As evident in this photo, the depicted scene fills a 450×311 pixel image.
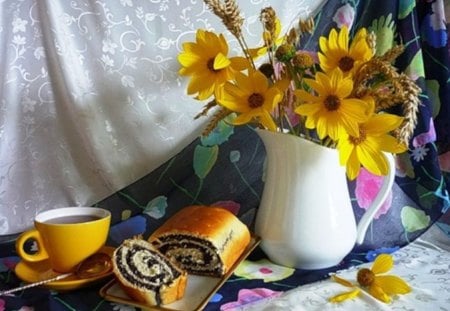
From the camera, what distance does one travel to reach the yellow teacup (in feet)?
2.43

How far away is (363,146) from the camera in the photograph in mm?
723

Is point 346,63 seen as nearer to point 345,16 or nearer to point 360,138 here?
point 360,138

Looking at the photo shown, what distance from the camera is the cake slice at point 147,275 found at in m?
0.67

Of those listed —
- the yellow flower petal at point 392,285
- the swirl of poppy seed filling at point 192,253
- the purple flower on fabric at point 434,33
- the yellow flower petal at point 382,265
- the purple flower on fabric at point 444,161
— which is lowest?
the yellow flower petal at point 392,285

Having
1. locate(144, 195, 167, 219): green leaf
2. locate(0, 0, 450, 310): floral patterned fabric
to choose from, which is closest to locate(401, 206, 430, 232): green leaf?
locate(0, 0, 450, 310): floral patterned fabric

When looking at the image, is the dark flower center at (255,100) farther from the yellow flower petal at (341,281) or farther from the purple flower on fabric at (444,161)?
the purple flower on fabric at (444,161)

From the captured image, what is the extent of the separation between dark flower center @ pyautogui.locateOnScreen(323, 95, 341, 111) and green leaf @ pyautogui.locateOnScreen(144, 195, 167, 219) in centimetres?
42

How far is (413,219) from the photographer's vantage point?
974 mm

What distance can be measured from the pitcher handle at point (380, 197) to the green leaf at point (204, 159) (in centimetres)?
30

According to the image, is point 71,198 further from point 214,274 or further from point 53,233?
point 214,274

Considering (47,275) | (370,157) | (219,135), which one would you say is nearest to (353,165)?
(370,157)

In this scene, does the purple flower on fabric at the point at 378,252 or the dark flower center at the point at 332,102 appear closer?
the dark flower center at the point at 332,102

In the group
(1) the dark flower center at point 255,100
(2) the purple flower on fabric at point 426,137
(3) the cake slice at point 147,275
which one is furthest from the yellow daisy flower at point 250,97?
(2) the purple flower on fabric at point 426,137

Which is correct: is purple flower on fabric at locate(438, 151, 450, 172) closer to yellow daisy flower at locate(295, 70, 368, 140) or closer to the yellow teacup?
yellow daisy flower at locate(295, 70, 368, 140)
